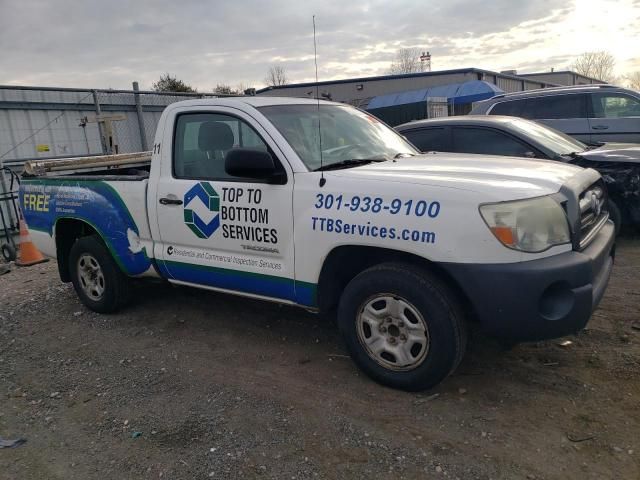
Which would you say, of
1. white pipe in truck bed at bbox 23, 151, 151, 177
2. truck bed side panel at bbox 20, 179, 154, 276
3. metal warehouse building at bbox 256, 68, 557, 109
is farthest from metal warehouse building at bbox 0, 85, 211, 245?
metal warehouse building at bbox 256, 68, 557, 109

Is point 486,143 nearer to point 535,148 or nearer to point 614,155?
point 535,148

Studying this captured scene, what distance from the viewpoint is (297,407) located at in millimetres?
3229

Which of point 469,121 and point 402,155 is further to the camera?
point 469,121

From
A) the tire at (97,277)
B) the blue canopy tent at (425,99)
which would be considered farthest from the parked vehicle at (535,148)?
the blue canopy tent at (425,99)

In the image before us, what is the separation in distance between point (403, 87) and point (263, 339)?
95.5 ft

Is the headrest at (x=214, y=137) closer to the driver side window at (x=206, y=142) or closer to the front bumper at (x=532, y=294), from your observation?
the driver side window at (x=206, y=142)

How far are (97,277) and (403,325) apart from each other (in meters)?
3.24

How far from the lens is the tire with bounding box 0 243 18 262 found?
317 inches

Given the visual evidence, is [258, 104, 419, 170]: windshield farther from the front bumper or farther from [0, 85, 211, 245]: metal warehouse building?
[0, 85, 211, 245]: metal warehouse building

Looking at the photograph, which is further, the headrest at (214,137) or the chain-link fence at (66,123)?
the chain-link fence at (66,123)

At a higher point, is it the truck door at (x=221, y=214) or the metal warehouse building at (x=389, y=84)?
the metal warehouse building at (x=389, y=84)

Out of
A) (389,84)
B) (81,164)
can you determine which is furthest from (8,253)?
(389,84)

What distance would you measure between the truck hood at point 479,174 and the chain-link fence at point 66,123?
761 centimetres

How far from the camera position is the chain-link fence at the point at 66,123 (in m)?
9.70
